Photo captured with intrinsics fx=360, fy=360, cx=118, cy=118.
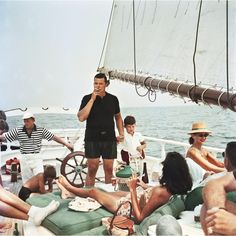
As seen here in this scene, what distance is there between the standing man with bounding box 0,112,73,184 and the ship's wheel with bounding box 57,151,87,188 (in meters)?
0.14

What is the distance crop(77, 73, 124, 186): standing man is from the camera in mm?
2092

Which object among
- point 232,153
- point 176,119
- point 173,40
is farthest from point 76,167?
point 232,153

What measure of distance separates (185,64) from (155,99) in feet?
1.62

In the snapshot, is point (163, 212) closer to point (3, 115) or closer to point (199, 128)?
point (199, 128)

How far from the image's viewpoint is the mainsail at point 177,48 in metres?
1.39

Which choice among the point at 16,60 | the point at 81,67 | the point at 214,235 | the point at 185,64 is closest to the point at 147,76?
the point at 185,64

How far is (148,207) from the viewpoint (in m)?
1.57

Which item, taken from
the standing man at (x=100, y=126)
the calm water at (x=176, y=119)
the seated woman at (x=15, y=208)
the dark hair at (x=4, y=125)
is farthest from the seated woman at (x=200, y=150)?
the dark hair at (x=4, y=125)

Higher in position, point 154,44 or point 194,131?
point 154,44

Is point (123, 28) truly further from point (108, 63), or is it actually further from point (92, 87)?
point (92, 87)

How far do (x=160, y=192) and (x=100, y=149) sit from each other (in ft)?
2.30

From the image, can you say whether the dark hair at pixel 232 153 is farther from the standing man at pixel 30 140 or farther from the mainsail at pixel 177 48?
the standing man at pixel 30 140

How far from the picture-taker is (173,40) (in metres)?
1.77

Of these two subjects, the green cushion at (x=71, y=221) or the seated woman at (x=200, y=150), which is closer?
the green cushion at (x=71, y=221)
